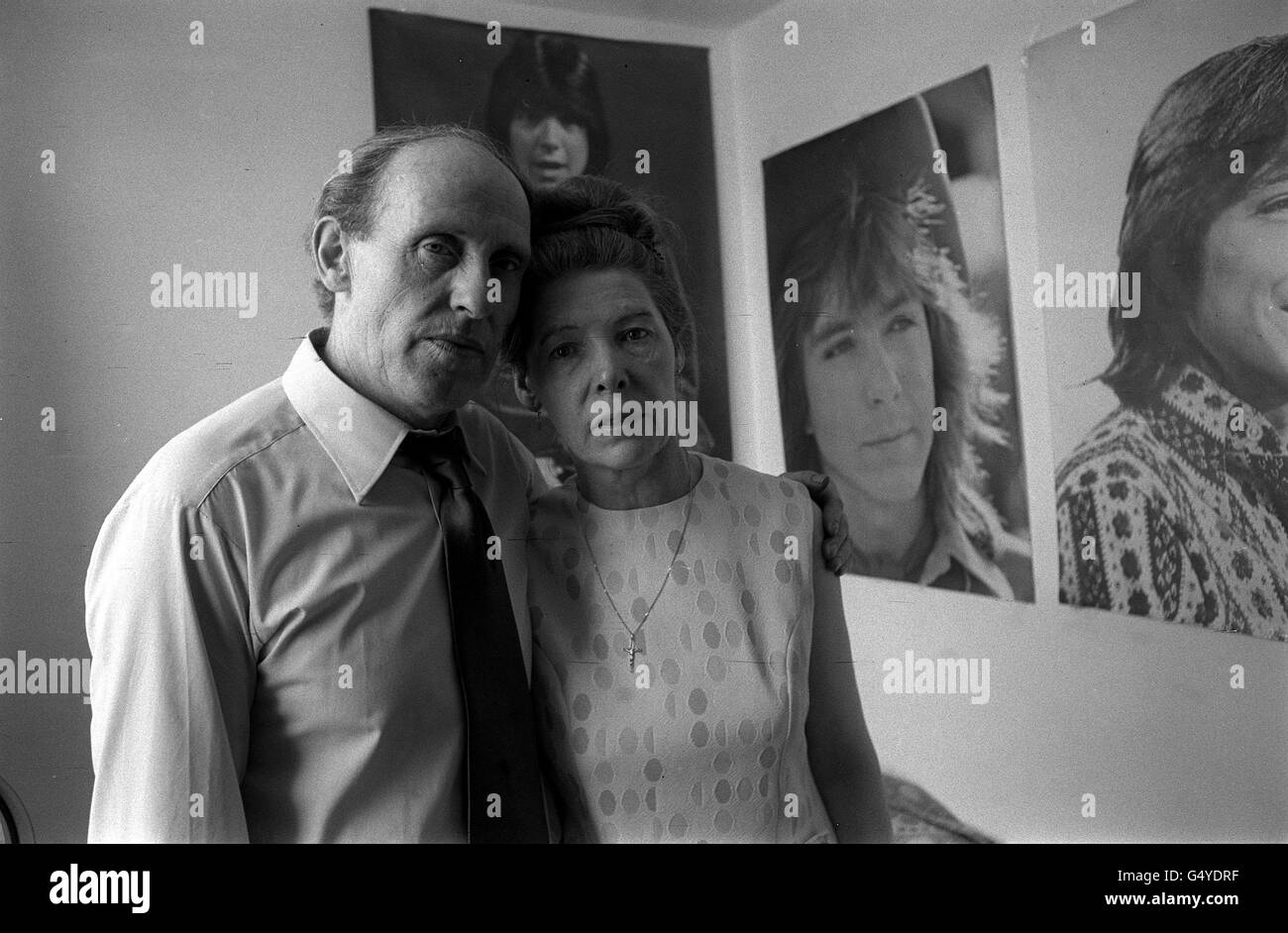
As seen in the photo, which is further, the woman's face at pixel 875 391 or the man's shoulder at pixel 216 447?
the woman's face at pixel 875 391

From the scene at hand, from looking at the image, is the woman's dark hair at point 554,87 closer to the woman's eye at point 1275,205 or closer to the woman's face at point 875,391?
the woman's face at point 875,391

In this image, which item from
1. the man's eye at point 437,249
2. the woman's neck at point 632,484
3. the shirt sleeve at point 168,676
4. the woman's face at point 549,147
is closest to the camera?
the shirt sleeve at point 168,676

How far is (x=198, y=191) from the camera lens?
1493 mm

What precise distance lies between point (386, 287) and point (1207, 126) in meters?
1.26

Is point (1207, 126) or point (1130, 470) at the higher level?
point (1207, 126)

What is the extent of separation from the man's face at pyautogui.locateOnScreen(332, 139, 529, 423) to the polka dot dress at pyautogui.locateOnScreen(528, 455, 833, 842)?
26cm

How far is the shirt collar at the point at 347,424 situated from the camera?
128 centimetres

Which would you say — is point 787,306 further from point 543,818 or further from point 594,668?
point 543,818

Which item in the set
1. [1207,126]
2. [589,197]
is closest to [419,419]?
[589,197]

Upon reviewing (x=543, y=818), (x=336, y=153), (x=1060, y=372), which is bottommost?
(x=543, y=818)

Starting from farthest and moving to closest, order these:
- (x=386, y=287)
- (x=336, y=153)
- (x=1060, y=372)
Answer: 1. (x=1060, y=372)
2. (x=336, y=153)
3. (x=386, y=287)

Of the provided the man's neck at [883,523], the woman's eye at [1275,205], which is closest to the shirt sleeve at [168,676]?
the man's neck at [883,523]

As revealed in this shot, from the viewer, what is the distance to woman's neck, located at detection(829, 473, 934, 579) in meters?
1.55

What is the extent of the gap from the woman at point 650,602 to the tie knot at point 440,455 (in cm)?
13
